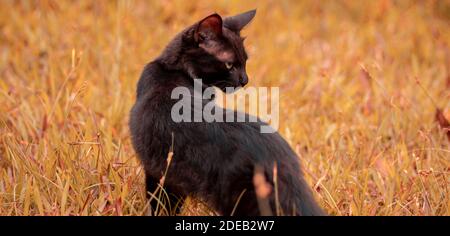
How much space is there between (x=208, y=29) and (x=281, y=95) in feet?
5.56

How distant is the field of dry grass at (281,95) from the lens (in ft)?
9.04

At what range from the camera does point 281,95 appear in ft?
14.1

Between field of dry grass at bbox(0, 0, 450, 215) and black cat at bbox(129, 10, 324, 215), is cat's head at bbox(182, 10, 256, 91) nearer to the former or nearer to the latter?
→ black cat at bbox(129, 10, 324, 215)

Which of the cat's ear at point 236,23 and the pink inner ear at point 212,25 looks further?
the cat's ear at point 236,23

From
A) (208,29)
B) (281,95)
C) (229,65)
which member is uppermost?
(208,29)

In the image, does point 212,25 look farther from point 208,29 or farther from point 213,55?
point 213,55

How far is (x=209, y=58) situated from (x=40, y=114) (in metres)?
1.43

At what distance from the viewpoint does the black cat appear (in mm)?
2193

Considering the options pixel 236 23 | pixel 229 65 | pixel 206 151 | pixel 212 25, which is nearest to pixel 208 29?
pixel 212 25

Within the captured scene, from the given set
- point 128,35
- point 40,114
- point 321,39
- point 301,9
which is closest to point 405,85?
point 321,39

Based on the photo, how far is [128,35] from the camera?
16.7ft

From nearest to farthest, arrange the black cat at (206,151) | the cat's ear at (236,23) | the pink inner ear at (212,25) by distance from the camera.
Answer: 1. the black cat at (206,151)
2. the pink inner ear at (212,25)
3. the cat's ear at (236,23)

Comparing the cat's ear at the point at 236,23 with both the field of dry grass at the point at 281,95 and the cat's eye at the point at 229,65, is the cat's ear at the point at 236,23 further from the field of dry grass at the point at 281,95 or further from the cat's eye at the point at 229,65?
the field of dry grass at the point at 281,95

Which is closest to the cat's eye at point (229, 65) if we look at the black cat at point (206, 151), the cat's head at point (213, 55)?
the cat's head at point (213, 55)
